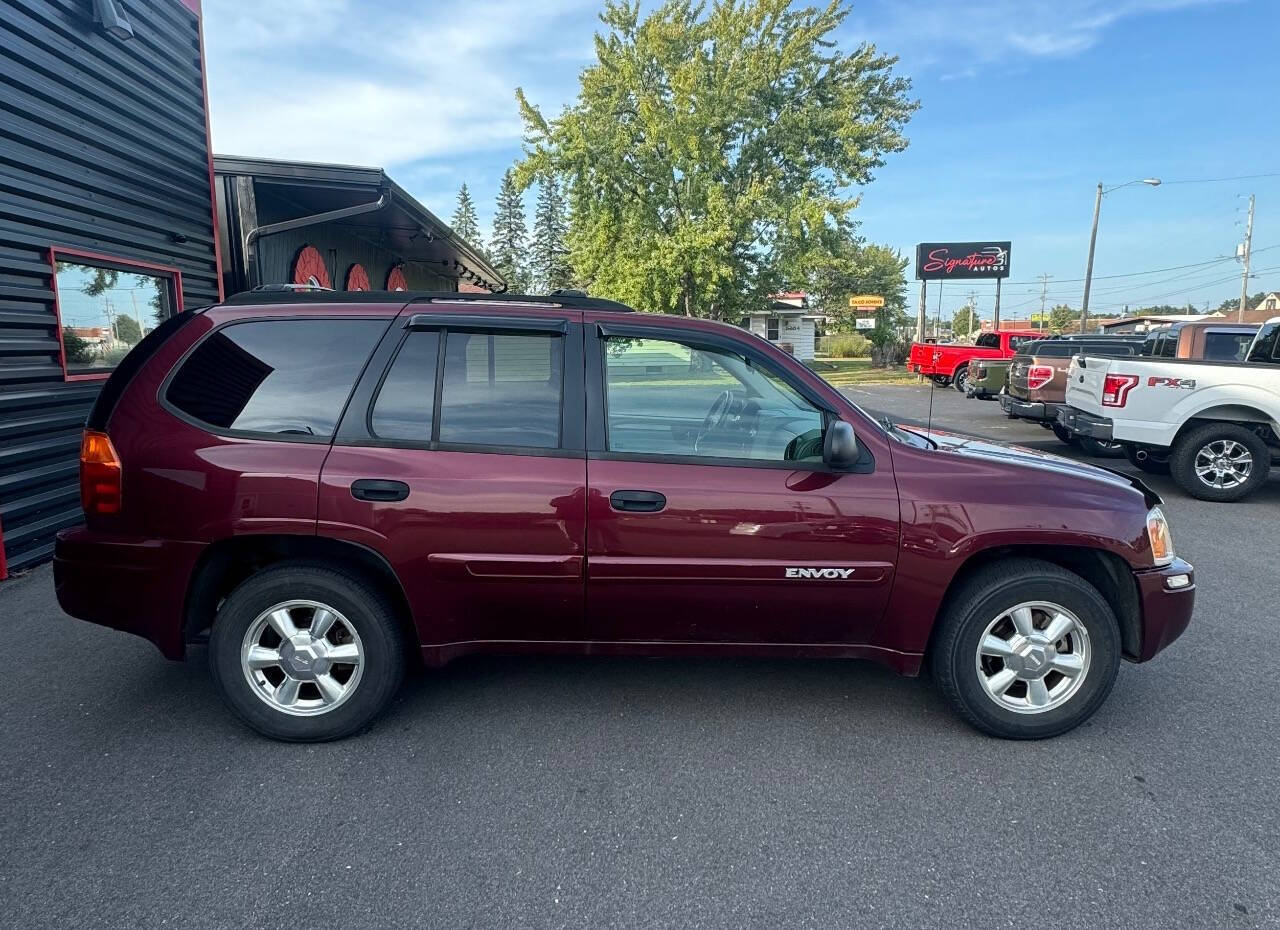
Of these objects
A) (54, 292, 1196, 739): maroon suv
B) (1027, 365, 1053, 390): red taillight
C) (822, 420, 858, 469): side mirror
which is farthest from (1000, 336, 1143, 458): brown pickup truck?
(822, 420, 858, 469): side mirror

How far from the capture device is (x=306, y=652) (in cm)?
312

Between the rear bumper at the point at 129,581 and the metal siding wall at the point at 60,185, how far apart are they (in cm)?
297

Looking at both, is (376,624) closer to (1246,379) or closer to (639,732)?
(639,732)

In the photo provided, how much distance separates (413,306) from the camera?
3.27 metres

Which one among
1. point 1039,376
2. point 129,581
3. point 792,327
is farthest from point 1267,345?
point 792,327

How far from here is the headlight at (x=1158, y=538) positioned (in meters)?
3.17

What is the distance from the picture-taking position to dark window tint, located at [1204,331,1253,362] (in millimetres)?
8508

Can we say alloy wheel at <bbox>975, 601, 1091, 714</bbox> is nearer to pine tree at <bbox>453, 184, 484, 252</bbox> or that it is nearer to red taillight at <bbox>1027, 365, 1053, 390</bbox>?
red taillight at <bbox>1027, 365, 1053, 390</bbox>

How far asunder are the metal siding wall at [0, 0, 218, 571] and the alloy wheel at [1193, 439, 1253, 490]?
10484 millimetres

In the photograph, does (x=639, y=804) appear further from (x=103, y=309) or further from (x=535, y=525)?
(x=103, y=309)

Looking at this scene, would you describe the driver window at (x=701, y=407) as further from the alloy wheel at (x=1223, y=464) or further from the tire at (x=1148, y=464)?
the tire at (x=1148, y=464)

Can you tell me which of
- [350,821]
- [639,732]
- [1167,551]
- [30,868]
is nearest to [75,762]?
[30,868]

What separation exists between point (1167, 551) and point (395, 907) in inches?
126

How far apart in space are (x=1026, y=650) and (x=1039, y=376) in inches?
385
